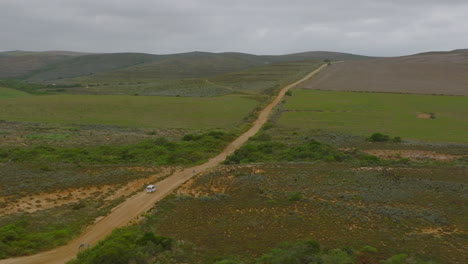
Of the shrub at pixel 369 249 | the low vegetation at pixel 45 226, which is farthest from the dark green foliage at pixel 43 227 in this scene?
the shrub at pixel 369 249

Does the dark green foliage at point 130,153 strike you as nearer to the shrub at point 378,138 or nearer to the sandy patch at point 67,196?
the sandy patch at point 67,196

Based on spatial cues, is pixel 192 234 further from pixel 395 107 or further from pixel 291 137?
pixel 395 107

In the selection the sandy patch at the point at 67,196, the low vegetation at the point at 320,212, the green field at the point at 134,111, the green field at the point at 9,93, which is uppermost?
the green field at the point at 9,93

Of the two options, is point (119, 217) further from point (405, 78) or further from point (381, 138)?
point (405, 78)

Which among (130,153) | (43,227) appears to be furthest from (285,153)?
(43,227)

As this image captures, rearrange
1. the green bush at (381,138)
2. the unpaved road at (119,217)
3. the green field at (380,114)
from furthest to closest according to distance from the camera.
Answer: the green field at (380,114)
the green bush at (381,138)
the unpaved road at (119,217)

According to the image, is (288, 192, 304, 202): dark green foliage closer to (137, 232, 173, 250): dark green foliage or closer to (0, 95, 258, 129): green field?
(137, 232, 173, 250): dark green foliage
